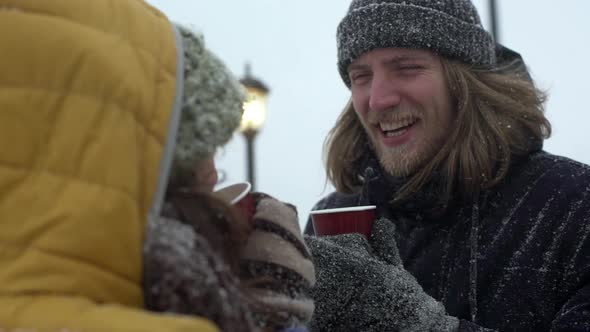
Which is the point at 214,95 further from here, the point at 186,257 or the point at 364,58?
the point at 364,58

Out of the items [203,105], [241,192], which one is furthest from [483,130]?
[203,105]

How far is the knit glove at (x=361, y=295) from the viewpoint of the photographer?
2.25 metres

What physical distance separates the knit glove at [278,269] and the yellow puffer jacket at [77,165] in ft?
1.05

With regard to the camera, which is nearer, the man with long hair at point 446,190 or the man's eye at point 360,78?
the man with long hair at point 446,190

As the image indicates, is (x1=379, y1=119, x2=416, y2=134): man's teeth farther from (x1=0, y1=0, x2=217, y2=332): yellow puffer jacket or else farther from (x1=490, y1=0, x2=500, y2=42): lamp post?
(x1=490, y1=0, x2=500, y2=42): lamp post

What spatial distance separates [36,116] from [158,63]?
0.71 ft

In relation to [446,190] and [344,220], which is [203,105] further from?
[446,190]

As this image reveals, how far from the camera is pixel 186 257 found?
3.69 feet

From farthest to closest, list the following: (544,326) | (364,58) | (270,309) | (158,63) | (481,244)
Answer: (364,58) < (481,244) < (544,326) < (270,309) < (158,63)

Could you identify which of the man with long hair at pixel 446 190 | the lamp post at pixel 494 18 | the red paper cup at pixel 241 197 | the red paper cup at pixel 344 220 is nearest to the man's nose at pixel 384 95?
the man with long hair at pixel 446 190

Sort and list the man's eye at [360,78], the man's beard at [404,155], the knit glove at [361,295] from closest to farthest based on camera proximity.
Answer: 1. the knit glove at [361,295]
2. the man's beard at [404,155]
3. the man's eye at [360,78]

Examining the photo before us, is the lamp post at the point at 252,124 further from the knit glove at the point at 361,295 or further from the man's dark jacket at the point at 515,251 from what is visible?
the knit glove at the point at 361,295

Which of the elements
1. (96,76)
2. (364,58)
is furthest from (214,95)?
(364,58)

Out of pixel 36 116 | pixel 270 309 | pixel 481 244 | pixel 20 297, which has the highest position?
pixel 36 116
